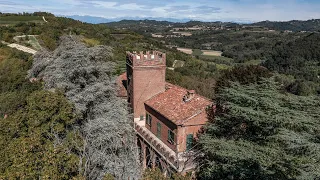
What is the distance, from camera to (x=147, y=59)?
77.2ft

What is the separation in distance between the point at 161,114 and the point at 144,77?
15.2ft

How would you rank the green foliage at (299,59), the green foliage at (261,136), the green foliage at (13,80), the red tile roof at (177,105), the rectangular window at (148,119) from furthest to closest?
the green foliage at (299,59) → the green foliage at (13,80) → the rectangular window at (148,119) → the red tile roof at (177,105) → the green foliage at (261,136)

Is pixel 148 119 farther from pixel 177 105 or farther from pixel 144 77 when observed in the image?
pixel 177 105

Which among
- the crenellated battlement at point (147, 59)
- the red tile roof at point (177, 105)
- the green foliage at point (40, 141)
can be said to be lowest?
the red tile roof at point (177, 105)

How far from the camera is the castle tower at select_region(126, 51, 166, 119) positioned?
23.4 metres

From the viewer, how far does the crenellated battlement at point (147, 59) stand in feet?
75.9

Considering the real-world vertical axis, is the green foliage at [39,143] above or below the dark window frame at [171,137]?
above

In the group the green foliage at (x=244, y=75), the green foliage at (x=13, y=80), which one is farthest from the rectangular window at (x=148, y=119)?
the green foliage at (x=13, y=80)

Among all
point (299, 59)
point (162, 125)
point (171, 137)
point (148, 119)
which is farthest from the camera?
point (299, 59)

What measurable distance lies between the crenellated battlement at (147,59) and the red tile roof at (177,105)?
9.12ft

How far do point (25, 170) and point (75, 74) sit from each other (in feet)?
45.4

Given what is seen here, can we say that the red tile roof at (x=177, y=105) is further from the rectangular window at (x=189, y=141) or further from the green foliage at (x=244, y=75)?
the green foliage at (x=244, y=75)

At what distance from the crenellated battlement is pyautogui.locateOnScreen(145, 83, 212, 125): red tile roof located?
9.12ft

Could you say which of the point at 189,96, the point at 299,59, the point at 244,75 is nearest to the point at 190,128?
the point at 189,96
